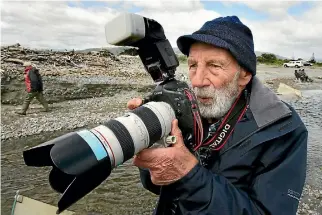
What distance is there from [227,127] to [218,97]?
0.63 ft

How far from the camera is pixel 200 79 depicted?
6.92 feet

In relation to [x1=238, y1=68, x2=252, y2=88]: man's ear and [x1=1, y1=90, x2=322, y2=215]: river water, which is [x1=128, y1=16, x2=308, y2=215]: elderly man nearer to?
[x1=238, y1=68, x2=252, y2=88]: man's ear

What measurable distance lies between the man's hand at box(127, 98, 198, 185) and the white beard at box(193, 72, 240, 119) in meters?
0.38

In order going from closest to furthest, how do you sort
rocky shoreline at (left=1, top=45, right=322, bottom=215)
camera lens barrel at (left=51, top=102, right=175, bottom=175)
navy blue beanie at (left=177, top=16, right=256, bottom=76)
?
camera lens barrel at (left=51, top=102, right=175, bottom=175) → navy blue beanie at (left=177, top=16, right=256, bottom=76) → rocky shoreline at (left=1, top=45, right=322, bottom=215)

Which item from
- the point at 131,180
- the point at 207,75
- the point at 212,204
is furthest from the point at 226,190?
the point at 131,180

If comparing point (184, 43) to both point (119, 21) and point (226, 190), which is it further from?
point (226, 190)

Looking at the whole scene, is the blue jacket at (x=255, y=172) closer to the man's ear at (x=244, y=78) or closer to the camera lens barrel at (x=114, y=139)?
the man's ear at (x=244, y=78)

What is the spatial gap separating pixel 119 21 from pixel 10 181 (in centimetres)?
554

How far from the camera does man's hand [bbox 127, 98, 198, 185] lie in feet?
5.72

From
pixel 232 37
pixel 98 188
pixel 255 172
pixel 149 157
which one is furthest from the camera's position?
pixel 98 188

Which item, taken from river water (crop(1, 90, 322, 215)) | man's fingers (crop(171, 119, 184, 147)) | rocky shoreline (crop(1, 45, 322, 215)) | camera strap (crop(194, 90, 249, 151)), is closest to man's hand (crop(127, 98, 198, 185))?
man's fingers (crop(171, 119, 184, 147))

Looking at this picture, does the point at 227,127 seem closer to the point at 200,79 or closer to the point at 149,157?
the point at 200,79

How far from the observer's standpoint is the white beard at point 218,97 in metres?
2.11

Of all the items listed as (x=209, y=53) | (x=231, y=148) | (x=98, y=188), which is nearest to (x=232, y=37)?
(x=209, y=53)
